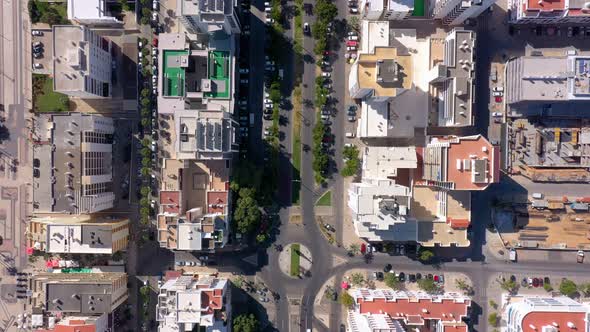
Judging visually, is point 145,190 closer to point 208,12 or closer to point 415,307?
point 208,12

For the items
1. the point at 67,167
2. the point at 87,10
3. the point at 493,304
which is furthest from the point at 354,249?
the point at 87,10

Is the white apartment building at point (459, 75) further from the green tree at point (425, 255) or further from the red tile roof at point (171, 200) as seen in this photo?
the red tile roof at point (171, 200)

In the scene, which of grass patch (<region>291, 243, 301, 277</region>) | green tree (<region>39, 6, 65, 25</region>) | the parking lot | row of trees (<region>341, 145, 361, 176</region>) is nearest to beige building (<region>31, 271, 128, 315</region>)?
grass patch (<region>291, 243, 301, 277</region>)

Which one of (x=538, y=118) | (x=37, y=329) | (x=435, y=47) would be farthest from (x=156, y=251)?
(x=538, y=118)

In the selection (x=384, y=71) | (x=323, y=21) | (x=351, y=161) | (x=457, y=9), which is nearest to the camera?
(x=384, y=71)

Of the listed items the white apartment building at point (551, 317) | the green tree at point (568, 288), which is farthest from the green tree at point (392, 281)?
the green tree at point (568, 288)

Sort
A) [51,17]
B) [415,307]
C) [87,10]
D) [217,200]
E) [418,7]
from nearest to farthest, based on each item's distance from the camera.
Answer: [415,307] → [217,200] → [87,10] → [418,7] → [51,17]

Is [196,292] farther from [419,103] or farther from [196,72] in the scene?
[419,103]
